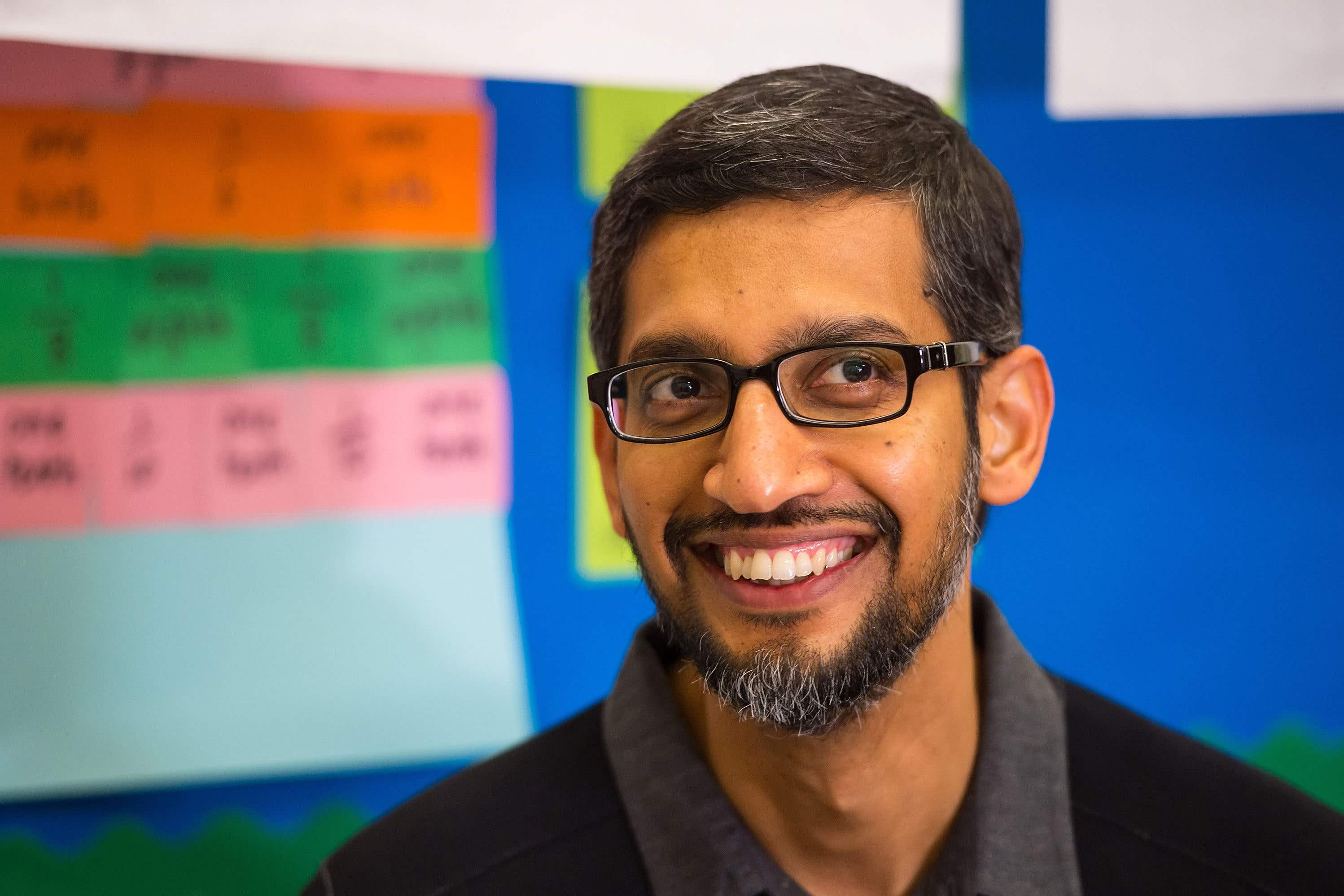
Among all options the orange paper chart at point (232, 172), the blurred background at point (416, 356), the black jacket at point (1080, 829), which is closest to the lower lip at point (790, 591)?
the black jacket at point (1080, 829)

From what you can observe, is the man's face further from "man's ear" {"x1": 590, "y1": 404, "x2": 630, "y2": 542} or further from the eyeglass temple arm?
"man's ear" {"x1": 590, "y1": 404, "x2": 630, "y2": 542}

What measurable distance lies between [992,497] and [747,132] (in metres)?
0.47

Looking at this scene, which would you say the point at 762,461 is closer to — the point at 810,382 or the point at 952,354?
the point at 810,382

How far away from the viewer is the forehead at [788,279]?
3.25 ft

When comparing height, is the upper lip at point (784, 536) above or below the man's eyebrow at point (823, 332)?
below

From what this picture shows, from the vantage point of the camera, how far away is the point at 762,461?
3.15ft

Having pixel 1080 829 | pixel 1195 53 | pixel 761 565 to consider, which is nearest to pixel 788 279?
pixel 761 565

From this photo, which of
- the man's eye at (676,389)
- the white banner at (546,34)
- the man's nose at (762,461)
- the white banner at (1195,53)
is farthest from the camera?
the white banner at (1195,53)

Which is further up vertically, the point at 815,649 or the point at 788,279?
the point at 788,279

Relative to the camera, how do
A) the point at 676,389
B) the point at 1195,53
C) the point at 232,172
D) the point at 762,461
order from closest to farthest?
1. the point at 762,461
2. the point at 676,389
3. the point at 232,172
4. the point at 1195,53

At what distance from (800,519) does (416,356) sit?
72 cm

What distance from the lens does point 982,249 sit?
1118 millimetres

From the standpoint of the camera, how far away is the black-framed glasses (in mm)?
993

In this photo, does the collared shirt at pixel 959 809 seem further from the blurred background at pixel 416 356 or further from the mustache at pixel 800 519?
the blurred background at pixel 416 356
